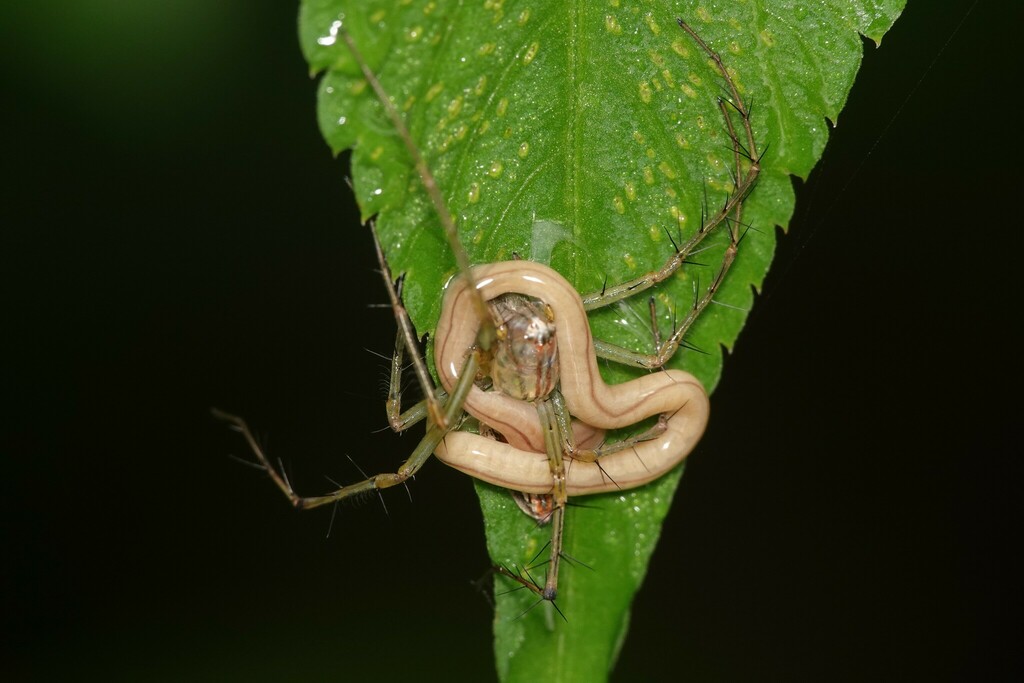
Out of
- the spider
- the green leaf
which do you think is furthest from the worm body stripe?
the green leaf

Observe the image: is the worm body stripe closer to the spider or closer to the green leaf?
the spider

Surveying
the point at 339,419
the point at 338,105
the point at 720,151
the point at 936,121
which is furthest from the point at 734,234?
the point at 339,419

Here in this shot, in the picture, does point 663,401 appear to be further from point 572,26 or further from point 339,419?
point 339,419

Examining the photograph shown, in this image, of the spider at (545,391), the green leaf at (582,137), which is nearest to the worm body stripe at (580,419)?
the spider at (545,391)

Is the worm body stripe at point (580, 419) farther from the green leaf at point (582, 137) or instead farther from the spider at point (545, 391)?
the green leaf at point (582, 137)

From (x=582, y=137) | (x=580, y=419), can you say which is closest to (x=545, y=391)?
(x=580, y=419)

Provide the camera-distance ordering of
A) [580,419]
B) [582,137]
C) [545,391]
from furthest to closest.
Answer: [580,419]
[545,391]
[582,137]

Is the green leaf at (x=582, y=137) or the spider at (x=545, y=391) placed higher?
the green leaf at (x=582, y=137)

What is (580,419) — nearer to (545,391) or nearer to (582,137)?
(545,391)
